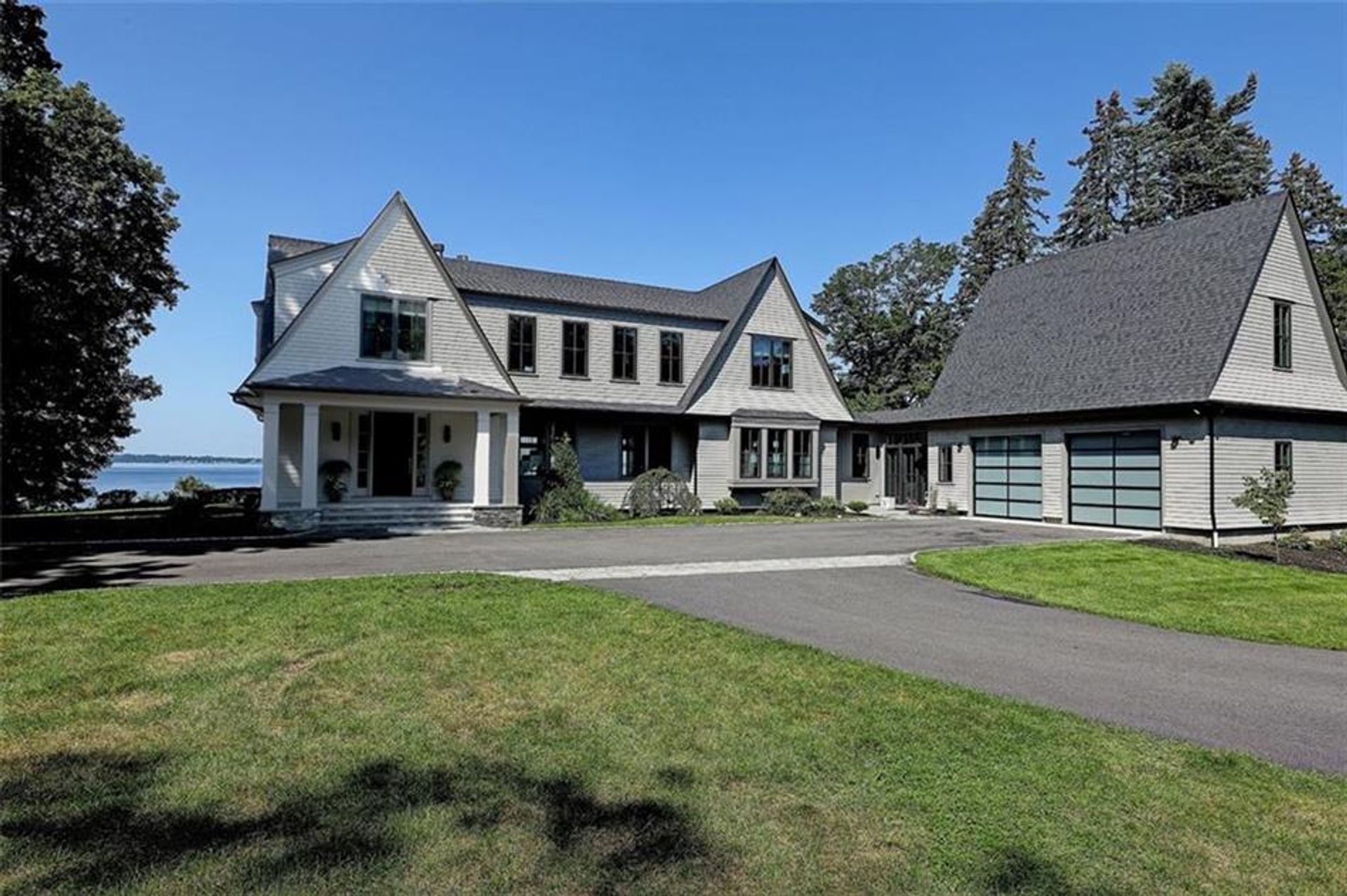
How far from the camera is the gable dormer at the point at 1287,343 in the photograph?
1888 cm

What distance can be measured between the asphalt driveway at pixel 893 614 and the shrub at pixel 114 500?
1640cm

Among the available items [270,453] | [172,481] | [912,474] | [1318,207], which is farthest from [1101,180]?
[172,481]

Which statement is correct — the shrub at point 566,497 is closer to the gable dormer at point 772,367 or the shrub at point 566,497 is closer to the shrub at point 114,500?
the gable dormer at point 772,367

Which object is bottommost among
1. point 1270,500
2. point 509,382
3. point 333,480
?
point 1270,500

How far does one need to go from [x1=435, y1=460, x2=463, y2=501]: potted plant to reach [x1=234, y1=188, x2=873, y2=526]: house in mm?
448

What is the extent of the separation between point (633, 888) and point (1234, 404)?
67.5 ft

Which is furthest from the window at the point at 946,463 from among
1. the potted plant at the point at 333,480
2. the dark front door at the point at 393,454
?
the potted plant at the point at 333,480

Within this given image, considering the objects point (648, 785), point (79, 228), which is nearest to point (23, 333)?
point (79, 228)

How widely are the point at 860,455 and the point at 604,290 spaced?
39.5 ft

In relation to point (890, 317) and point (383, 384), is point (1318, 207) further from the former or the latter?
point (383, 384)

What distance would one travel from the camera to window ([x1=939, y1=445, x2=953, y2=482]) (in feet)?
84.3

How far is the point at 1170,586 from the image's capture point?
11.7m

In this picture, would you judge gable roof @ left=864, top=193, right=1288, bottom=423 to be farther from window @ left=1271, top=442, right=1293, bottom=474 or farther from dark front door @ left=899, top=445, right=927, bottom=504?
window @ left=1271, top=442, right=1293, bottom=474

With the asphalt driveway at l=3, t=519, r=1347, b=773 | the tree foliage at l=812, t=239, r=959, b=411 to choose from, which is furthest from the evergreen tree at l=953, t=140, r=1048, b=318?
the asphalt driveway at l=3, t=519, r=1347, b=773
